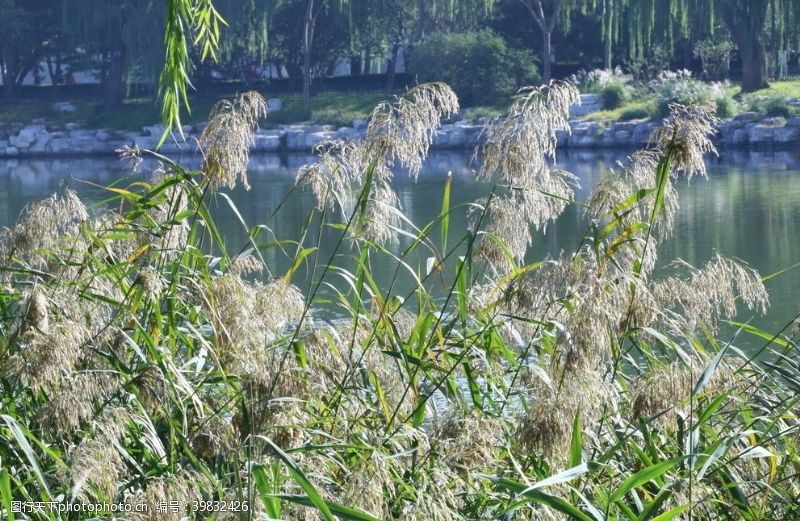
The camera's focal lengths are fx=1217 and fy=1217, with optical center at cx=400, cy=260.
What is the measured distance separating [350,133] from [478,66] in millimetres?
3995

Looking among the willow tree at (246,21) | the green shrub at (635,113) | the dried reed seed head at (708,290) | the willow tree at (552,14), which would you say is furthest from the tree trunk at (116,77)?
the dried reed seed head at (708,290)

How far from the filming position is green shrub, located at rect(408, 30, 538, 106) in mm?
27578

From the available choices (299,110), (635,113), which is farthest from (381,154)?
(299,110)

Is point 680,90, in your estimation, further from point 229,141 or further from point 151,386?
point 151,386

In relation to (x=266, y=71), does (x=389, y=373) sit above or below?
below

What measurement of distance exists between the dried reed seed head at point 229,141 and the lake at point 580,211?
96.5 inches

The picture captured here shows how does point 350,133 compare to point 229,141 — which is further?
point 350,133

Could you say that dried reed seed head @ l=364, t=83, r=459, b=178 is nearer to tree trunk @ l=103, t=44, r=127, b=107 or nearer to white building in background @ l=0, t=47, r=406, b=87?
tree trunk @ l=103, t=44, r=127, b=107

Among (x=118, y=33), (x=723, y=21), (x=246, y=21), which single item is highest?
(x=246, y=21)

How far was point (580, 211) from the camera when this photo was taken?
11.2m

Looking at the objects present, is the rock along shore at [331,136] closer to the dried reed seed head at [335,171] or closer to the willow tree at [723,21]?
the willow tree at [723,21]

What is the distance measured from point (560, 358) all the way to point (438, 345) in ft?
1.84

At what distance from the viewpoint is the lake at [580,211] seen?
9.66 metres

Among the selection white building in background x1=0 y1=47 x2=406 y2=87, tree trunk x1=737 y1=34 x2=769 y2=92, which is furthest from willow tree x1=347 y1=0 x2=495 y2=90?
tree trunk x1=737 y1=34 x2=769 y2=92
